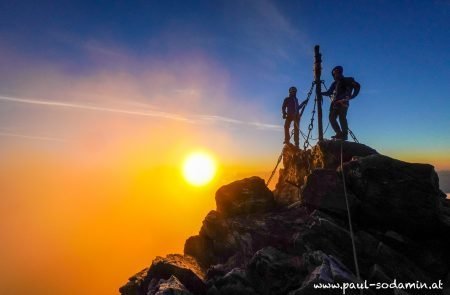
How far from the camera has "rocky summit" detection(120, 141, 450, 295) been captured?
13.3 metres

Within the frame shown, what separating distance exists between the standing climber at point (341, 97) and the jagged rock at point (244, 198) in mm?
6034

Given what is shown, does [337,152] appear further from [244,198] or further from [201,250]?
[201,250]

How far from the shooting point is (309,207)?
1738cm

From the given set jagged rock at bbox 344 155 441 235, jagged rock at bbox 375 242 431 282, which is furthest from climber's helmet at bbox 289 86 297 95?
jagged rock at bbox 375 242 431 282

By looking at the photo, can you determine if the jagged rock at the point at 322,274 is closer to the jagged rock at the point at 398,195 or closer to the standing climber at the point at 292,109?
the jagged rock at the point at 398,195

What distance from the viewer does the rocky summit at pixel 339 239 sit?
43.5ft

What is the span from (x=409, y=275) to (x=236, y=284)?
6.98m

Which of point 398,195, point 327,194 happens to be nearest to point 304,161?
point 327,194

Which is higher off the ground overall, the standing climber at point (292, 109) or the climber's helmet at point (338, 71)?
the climber's helmet at point (338, 71)

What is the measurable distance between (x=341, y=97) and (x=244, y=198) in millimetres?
8997

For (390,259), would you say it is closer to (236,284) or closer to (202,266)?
(236,284)

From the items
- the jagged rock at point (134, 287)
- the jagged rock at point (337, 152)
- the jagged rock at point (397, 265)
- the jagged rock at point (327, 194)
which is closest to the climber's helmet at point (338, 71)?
the jagged rock at point (337, 152)

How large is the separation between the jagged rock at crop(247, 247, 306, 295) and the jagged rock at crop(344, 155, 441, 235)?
4.67 meters

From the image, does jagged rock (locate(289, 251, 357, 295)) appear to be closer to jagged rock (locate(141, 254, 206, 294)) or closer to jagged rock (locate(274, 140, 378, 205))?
jagged rock (locate(141, 254, 206, 294))
